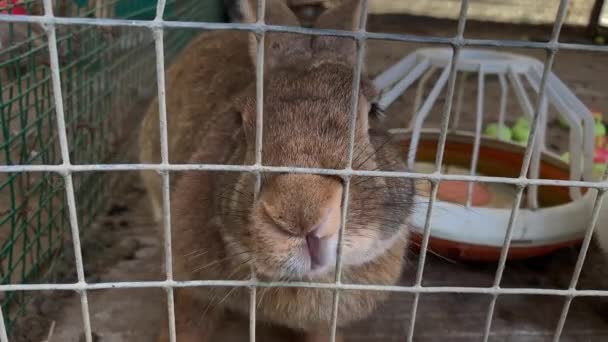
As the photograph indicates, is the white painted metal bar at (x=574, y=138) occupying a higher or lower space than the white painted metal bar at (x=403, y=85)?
lower

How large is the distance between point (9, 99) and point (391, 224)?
1481 millimetres

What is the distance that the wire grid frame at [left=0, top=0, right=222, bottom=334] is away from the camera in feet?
6.97

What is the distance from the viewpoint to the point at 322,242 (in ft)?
4.29

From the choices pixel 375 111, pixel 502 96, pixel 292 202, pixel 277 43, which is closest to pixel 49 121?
pixel 277 43

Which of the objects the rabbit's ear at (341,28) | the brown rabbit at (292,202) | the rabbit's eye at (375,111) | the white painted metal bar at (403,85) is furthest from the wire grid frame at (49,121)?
the white painted metal bar at (403,85)

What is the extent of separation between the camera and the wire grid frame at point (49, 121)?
2.12 meters

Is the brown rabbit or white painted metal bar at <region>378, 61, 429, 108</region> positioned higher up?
white painted metal bar at <region>378, 61, 429, 108</region>

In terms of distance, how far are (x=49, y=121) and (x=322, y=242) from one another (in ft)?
5.48

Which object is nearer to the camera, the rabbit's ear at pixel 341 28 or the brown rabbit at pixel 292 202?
the brown rabbit at pixel 292 202

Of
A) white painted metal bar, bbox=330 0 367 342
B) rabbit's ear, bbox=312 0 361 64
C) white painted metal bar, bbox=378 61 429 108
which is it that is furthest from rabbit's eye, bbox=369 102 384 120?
white painted metal bar, bbox=378 61 429 108

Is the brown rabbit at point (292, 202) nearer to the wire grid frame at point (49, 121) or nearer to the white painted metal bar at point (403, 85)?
the wire grid frame at point (49, 121)

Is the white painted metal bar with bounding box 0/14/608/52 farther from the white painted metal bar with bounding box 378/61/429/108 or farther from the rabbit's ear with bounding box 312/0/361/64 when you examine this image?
the white painted metal bar with bounding box 378/61/429/108

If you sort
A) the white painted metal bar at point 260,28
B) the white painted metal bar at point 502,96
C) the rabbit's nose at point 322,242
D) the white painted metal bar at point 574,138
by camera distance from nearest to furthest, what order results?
the white painted metal bar at point 260,28, the rabbit's nose at point 322,242, the white painted metal bar at point 574,138, the white painted metal bar at point 502,96

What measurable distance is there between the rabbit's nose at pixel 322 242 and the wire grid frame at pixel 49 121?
121 centimetres
